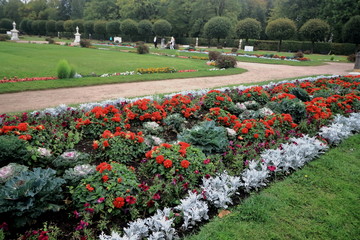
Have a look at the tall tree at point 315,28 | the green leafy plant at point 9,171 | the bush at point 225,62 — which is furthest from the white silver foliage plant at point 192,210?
the tall tree at point 315,28

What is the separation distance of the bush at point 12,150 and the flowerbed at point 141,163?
1 cm

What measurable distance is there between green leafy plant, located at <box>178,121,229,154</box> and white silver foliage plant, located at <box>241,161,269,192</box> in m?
0.67

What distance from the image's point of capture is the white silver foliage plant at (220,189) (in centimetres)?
288

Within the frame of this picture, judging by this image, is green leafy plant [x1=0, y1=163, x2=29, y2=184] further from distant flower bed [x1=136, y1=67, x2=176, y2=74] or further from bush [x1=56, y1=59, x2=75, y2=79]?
distant flower bed [x1=136, y1=67, x2=176, y2=74]

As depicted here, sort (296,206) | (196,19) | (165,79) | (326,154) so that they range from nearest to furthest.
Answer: (296,206)
(326,154)
(165,79)
(196,19)

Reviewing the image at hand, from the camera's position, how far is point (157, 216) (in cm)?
253

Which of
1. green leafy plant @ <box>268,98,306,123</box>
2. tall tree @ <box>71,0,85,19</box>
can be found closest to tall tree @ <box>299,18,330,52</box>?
green leafy plant @ <box>268,98,306,123</box>

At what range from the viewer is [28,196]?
2398 mm

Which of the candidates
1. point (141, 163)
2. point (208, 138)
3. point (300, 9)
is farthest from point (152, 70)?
point (300, 9)

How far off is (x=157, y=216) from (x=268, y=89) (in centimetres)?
694

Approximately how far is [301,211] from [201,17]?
49.4 metres

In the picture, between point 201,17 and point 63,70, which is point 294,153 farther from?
point 201,17

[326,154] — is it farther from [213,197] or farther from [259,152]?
[213,197]

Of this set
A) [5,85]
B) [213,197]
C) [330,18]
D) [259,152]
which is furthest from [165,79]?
[330,18]
